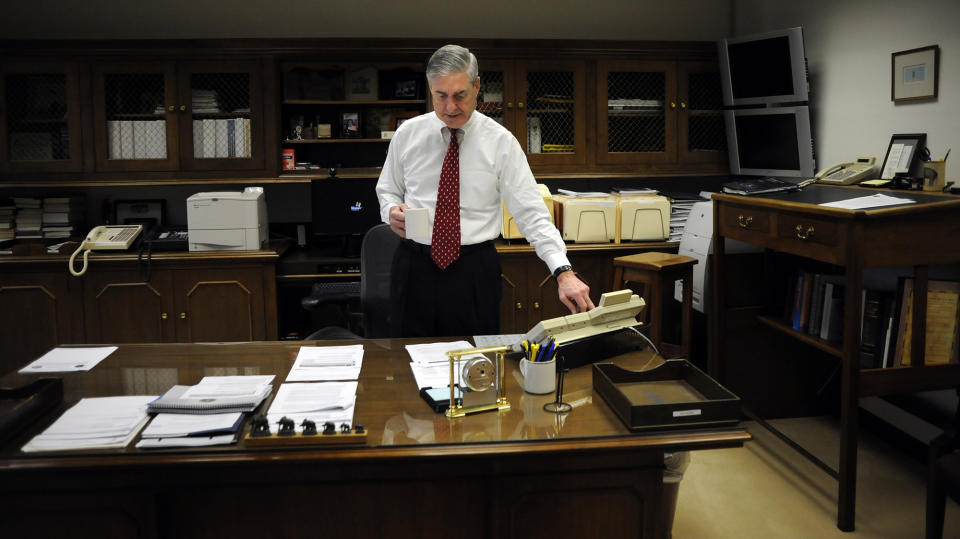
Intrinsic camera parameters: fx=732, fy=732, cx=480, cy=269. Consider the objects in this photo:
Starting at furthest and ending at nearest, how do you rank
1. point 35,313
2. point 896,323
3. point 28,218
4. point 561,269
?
point 28,218 < point 35,313 < point 896,323 < point 561,269

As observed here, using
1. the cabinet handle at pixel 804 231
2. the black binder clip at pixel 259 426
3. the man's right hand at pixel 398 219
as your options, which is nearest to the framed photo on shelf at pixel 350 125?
the man's right hand at pixel 398 219

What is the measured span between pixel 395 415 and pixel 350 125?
302 centimetres

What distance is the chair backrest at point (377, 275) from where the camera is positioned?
287 centimetres

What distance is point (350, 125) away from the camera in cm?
437

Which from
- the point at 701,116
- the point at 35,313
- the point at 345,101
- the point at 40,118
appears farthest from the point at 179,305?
the point at 701,116

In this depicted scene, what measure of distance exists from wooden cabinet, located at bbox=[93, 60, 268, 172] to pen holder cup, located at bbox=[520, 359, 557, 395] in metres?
Result: 2.93

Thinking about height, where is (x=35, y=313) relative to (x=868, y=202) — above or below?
below

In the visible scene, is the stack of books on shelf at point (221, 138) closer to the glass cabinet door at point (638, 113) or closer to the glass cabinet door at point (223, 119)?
the glass cabinet door at point (223, 119)

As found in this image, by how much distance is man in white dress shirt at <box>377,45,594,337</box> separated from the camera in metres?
2.62

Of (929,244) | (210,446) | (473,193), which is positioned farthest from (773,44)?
(210,446)

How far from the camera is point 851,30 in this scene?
3658 millimetres

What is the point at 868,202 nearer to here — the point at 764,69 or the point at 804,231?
the point at 804,231

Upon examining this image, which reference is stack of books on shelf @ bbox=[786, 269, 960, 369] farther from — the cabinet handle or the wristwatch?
the wristwatch

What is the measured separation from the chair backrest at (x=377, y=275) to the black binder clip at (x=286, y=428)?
1379mm
